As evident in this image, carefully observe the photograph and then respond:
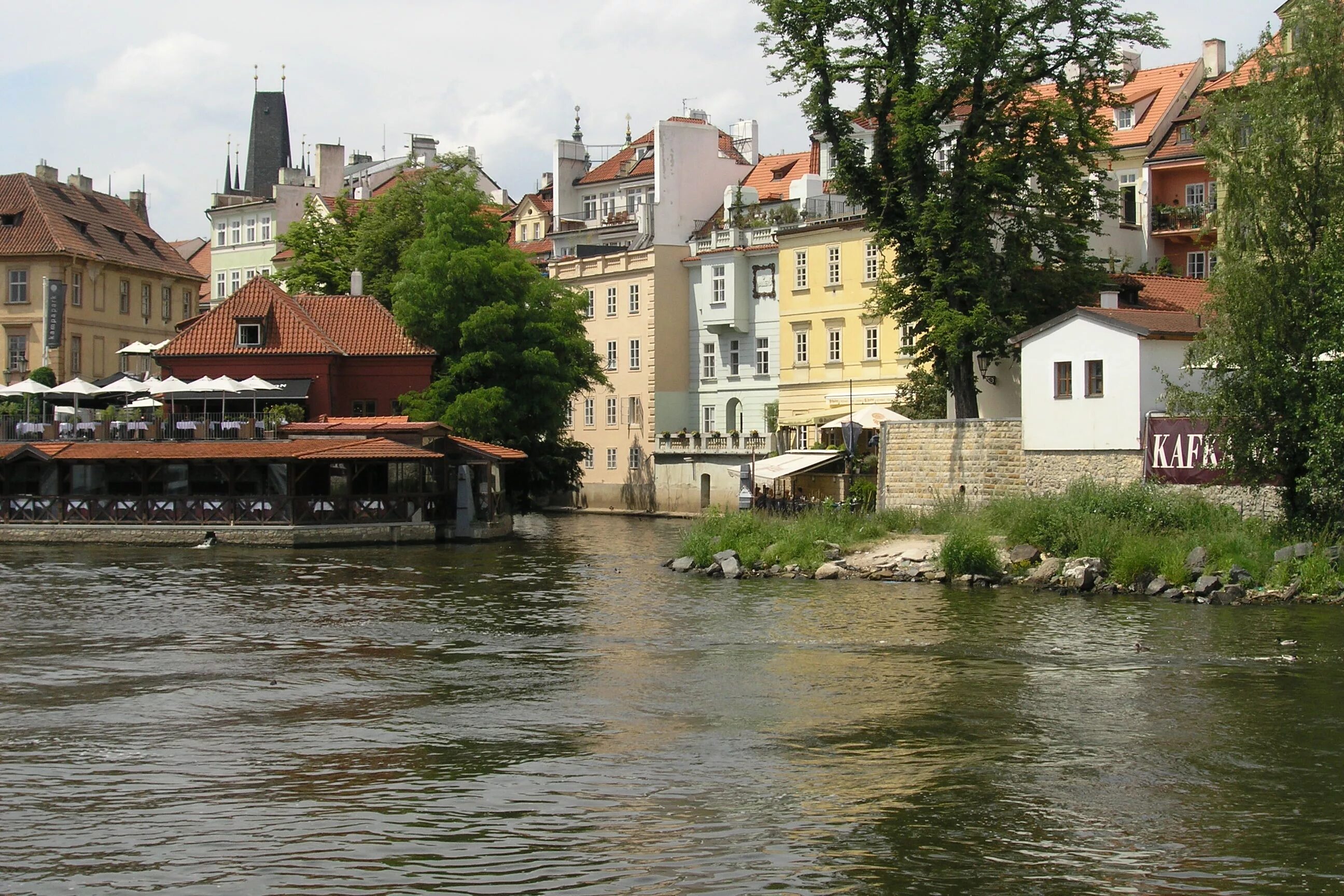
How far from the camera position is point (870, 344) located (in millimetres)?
60312

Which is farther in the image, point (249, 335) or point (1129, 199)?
point (1129, 199)

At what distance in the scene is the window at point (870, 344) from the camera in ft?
197

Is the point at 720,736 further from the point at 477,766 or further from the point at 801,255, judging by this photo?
the point at 801,255

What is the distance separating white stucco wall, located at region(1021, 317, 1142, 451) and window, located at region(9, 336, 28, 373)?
46185mm

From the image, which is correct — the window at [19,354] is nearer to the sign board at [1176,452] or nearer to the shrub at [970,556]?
the shrub at [970,556]

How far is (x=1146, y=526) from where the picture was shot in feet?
111

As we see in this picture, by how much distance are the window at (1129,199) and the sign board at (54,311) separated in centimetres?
4371

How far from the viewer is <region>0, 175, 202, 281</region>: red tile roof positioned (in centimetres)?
6762

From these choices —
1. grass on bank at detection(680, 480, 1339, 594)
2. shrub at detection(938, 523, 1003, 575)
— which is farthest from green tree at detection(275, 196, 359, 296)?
shrub at detection(938, 523, 1003, 575)

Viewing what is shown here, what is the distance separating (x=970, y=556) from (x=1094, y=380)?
7.18 metres

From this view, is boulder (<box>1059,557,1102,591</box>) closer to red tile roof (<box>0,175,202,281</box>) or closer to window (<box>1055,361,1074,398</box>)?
window (<box>1055,361,1074,398</box>)

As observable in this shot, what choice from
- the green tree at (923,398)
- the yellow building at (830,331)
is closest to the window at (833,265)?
the yellow building at (830,331)

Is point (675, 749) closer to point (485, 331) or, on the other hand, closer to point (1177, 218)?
point (485, 331)

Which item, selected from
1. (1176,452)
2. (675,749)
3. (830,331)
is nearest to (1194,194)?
(830,331)
